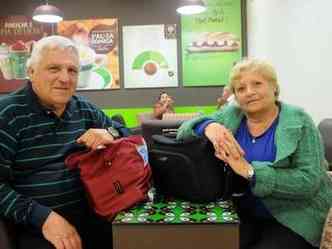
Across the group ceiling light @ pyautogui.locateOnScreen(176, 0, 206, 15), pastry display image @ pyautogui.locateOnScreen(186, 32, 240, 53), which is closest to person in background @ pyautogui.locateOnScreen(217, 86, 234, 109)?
ceiling light @ pyautogui.locateOnScreen(176, 0, 206, 15)

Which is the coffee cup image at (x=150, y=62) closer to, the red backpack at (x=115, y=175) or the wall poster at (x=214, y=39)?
the wall poster at (x=214, y=39)

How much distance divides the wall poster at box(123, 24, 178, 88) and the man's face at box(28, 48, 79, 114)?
446 cm

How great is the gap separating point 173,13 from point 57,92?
4725 millimetres

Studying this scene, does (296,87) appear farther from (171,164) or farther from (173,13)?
(173,13)

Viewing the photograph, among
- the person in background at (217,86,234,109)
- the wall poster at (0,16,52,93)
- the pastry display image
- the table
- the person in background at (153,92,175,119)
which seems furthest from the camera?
the wall poster at (0,16,52,93)

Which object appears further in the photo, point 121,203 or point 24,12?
point 24,12

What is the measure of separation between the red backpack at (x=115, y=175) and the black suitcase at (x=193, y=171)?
0.09 meters

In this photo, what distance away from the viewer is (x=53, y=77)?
173cm

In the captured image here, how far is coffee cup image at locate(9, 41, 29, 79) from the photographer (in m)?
6.27

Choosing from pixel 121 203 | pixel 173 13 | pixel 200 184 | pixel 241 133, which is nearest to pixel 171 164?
pixel 200 184

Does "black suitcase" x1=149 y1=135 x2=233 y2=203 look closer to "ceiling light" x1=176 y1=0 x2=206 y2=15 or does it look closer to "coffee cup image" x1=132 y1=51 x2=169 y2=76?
"ceiling light" x1=176 y1=0 x2=206 y2=15

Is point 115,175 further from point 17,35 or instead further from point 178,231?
point 17,35

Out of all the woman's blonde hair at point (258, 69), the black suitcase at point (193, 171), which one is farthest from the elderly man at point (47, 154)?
the woman's blonde hair at point (258, 69)

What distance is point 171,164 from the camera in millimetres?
1539
